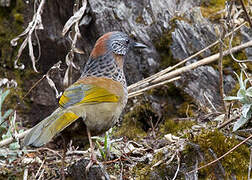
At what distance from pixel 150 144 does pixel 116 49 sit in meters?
1.12

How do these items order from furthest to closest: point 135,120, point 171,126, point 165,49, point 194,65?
point 165,49 < point 135,120 < point 194,65 < point 171,126

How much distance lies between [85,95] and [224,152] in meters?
1.34

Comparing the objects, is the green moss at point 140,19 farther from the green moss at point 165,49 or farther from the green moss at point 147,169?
the green moss at point 147,169

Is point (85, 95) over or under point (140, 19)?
under

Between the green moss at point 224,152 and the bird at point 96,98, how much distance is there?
2.92 feet

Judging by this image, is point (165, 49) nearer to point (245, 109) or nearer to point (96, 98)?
point (96, 98)

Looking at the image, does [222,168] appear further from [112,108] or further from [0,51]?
[0,51]

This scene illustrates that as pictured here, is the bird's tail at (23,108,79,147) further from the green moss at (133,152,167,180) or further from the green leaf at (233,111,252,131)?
the green leaf at (233,111,252,131)

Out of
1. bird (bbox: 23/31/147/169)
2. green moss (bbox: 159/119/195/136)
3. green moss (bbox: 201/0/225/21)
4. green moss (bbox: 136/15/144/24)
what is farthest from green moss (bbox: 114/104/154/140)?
green moss (bbox: 201/0/225/21)

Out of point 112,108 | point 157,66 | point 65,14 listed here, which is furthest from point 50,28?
point 112,108

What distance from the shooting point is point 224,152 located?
10.3 ft

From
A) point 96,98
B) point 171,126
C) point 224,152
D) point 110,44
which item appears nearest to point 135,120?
point 171,126

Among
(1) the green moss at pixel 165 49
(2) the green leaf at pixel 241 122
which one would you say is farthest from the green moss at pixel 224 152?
(1) the green moss at pixel 165 49

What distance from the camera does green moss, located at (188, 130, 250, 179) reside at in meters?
3.05
